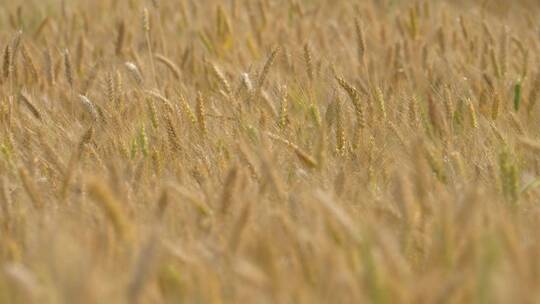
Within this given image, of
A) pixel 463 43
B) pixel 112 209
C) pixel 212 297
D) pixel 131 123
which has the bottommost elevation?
pixel 212 297

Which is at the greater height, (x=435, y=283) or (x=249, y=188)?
(x=249, y=188)

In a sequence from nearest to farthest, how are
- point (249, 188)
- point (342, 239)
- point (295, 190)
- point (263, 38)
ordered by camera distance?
point (342, 239) → point (249, 188) → point (295, 190) → point (263, 38)

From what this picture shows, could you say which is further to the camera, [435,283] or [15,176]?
[15,176]

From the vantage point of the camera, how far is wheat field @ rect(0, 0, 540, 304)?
1.14 m

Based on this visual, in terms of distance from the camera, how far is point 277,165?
1.85 metres

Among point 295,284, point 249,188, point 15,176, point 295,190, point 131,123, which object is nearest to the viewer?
point 295,284

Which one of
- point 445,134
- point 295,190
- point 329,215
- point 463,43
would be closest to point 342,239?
point 329,215

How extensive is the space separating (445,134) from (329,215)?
2.53ft

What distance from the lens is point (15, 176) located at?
6.56 feet

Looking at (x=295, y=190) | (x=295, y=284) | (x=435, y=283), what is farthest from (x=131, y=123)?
(x=435, y=283)

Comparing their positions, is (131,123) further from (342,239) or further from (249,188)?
(342,239)

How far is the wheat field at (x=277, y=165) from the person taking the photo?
1.14 meters

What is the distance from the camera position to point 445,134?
2.01 m

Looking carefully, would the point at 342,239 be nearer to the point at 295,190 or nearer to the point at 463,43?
the point at 295,190
